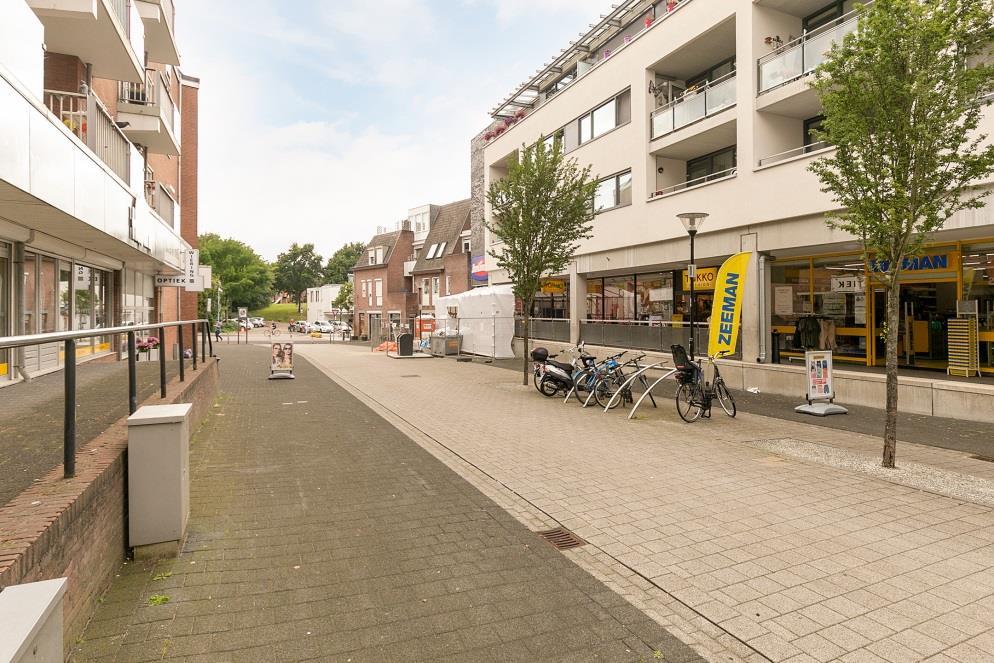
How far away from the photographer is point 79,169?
30.4ft

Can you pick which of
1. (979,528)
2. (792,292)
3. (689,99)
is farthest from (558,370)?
(689,99)

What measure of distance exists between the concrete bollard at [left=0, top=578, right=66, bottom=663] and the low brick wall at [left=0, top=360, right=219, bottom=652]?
1099 millimetres

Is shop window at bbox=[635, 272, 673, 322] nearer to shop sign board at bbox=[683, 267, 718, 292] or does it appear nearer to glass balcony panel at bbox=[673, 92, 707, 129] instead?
shop sign board at bbox=[683, 267, 718, 292]

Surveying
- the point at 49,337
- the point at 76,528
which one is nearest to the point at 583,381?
the point at 76,528

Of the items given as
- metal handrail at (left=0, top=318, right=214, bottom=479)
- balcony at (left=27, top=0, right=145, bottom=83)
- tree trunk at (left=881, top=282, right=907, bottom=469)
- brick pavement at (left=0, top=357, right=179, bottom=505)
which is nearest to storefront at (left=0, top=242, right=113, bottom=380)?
balcony at (left=27, top=0, right=145, bottom=83)

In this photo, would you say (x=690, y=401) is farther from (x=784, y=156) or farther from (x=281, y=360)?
(x=281, y=360)

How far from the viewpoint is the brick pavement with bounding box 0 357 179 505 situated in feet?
9.12

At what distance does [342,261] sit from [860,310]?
114906 mm

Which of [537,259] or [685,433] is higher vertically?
[537,259]

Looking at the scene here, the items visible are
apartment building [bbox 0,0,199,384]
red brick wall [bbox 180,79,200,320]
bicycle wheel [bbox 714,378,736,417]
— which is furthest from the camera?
red brick wall [bbox 180,79,200,320]

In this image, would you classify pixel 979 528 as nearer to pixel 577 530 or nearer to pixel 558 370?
pixel 577 530

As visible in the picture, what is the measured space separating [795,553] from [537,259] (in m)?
11.5

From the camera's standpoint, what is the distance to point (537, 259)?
15.5 m

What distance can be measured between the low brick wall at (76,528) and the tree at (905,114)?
759 cm
